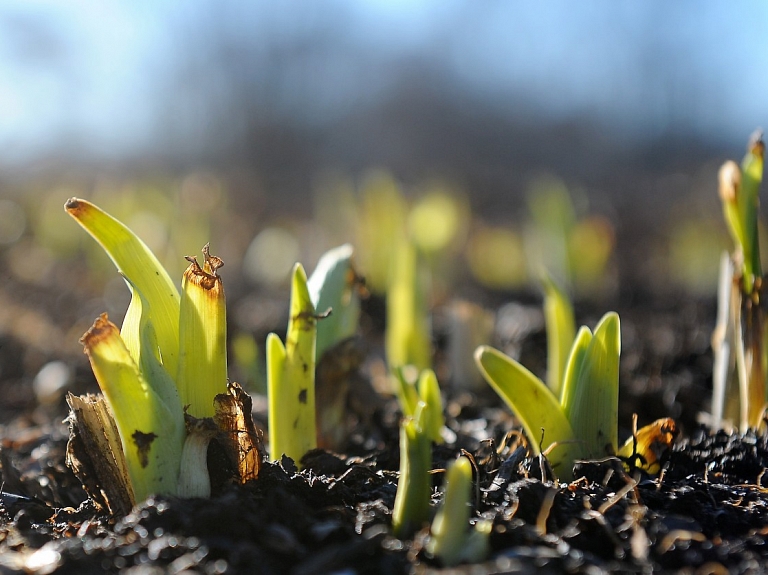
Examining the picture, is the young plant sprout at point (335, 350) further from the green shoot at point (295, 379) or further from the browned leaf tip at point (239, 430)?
the browned leaf tip at point (239, 430)

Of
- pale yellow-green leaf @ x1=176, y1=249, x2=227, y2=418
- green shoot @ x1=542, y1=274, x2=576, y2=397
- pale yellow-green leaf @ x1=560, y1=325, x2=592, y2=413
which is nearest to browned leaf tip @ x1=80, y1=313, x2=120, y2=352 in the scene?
pale yellow-green leaf @ x1=176, y1=249, x2=227, y2=418

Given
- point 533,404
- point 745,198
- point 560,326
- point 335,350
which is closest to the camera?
point 533,404

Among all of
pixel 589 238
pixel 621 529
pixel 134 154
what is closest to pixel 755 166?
pixel 621 529

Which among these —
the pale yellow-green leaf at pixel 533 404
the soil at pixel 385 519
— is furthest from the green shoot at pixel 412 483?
the pale yellow-green leaf at pixel 533 404

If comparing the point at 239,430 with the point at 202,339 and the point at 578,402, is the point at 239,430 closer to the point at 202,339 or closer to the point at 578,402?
the point at 202,339

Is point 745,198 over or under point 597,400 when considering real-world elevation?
over

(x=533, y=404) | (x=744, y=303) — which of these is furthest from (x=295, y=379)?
(x=744, y=303)
